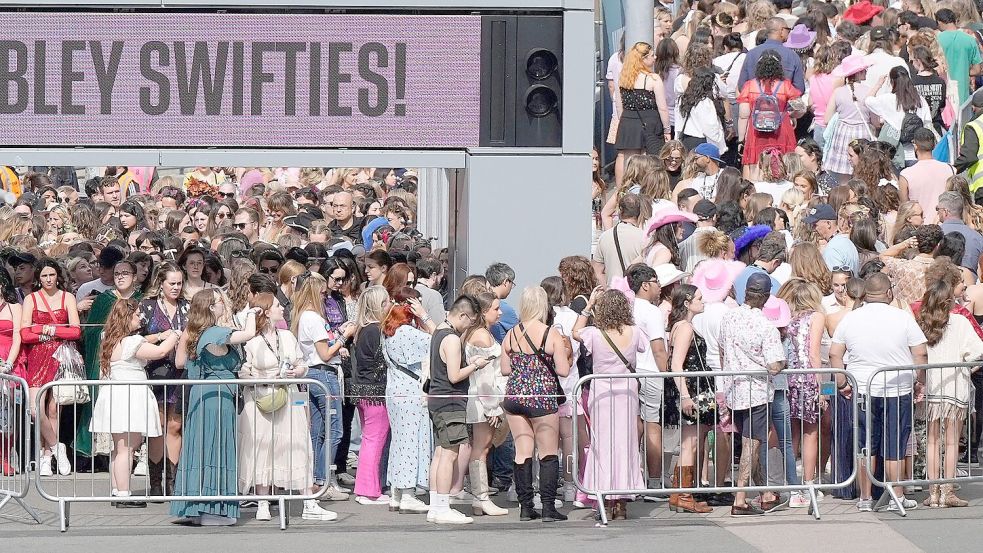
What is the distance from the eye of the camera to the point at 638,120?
1786 centimetres

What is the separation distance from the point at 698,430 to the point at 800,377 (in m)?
0.79

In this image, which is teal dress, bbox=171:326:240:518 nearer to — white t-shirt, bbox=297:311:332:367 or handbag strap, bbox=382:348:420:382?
white t-shirt, bbox=297:311:332:367

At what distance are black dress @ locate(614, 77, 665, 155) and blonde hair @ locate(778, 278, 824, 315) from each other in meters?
5.98

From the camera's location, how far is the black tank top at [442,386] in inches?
445

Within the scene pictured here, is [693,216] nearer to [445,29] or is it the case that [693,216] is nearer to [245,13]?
[445,29]

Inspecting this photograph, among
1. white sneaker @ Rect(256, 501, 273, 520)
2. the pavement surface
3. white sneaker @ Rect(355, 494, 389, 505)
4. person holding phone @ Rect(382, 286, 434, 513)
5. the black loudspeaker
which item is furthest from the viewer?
the black loudspeaker

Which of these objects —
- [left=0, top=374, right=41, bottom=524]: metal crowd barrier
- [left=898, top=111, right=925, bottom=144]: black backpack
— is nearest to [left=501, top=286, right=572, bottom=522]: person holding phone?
A: [left=0, top=374, right=41, bottom=524]: metal crowd barrier

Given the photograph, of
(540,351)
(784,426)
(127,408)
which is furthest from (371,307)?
(784,426)

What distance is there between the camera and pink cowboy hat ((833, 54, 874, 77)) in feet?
58.7

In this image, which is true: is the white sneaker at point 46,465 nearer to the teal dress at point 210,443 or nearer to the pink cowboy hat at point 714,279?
the teal dress at point 210,443

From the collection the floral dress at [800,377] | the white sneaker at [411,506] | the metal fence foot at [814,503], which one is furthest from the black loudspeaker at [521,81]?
the metal fence foot at [814,503]

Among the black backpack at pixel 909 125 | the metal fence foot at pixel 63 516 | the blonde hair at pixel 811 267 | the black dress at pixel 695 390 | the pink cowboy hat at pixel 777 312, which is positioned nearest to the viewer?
the metal fence foot at pixel 63 516

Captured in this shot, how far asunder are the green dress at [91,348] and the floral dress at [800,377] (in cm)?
482

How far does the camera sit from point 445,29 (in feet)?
40.4
